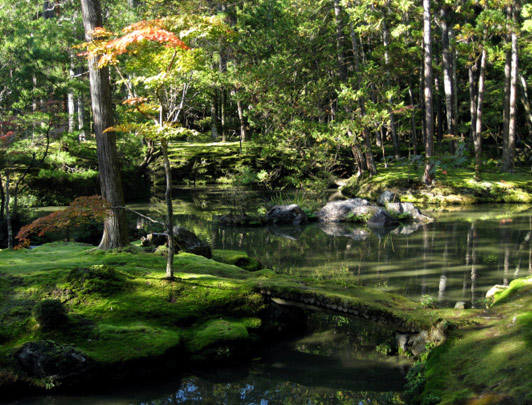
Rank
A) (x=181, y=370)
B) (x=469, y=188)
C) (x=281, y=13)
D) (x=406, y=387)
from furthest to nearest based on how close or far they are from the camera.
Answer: (x=281, y=13) → (x=469, y=188) → (x=181, y=370) → (x=406, y=387)

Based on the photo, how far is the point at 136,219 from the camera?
58.6ft

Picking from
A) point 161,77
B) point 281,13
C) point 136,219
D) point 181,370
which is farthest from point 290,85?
point 181,370

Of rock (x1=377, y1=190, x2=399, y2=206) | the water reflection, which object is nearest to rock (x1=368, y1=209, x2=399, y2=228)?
the water reflection

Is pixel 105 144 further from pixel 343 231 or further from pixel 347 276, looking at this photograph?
pixel 343 231

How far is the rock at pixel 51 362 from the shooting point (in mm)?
5043

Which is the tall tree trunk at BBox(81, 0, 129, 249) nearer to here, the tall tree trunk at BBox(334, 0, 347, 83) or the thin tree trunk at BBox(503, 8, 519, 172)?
the tall tree trunk at BBox(334, 0, 347, 83)

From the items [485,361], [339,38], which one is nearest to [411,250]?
[485,361]

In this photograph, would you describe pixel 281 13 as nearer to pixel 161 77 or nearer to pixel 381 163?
pixel 381 163

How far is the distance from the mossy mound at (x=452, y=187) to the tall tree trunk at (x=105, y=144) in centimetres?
1416

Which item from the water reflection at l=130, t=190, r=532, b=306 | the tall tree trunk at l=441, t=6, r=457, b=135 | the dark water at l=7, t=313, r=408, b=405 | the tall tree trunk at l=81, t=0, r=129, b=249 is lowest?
the dark water at l=7, t=313, r=408, b=405

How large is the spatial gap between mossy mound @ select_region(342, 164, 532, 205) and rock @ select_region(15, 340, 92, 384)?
17323mm

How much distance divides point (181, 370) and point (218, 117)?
103 ft

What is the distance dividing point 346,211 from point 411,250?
234 inches

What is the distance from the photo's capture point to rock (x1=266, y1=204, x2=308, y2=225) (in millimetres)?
17422
